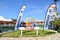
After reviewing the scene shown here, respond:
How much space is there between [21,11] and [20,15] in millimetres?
1088

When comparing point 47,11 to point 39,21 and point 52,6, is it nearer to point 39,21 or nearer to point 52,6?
point 52,6

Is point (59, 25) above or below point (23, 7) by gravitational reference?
below

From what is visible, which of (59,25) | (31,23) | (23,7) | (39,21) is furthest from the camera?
(39,21)

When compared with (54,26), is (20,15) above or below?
above

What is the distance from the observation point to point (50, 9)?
4003 cm

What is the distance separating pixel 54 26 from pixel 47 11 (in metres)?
8.99

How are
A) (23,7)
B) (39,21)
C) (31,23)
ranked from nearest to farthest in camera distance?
(31,23) < (23,7) < (39,21)

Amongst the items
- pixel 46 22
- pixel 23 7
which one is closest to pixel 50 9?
pixel 46 22

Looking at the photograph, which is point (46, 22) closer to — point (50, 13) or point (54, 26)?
point (50, 13)

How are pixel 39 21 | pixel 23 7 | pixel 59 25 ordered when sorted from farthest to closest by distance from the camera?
pixel 39 21 < pixel 59 25 < pixel 23 7

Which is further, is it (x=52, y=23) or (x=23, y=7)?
(x=52, y=23)

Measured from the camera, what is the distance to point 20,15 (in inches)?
1569

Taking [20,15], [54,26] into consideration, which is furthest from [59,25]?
[20,15]

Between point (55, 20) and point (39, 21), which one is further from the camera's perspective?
point (39, 21)
